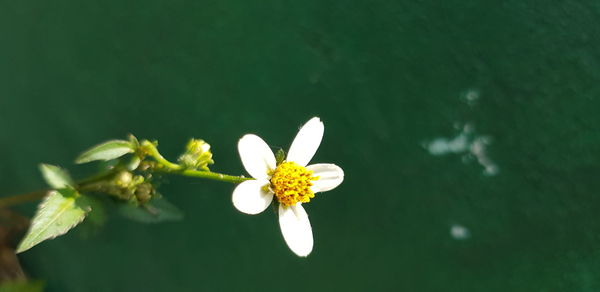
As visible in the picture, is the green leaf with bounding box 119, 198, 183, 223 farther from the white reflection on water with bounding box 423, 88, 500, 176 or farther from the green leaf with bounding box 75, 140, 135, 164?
the white reflection on water with bounding box 423, 88, 500, 176

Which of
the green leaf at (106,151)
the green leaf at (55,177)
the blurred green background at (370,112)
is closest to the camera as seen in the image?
the green leaf at (106,151)

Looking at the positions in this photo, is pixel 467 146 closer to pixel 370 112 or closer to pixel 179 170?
pixel 370 112

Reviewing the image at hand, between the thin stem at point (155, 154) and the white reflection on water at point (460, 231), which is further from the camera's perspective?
the white reflection on water at point (460, 231)

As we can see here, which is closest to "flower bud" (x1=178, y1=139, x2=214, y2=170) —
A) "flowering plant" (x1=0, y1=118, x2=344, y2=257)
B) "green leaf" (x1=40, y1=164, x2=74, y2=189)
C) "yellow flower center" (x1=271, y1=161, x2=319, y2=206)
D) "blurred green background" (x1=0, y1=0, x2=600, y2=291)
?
"flowering plant" (x1=0, y1=118, x2=344, y2=257)

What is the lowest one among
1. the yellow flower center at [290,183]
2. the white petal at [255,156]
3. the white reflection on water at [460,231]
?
the white reflection on water at [460,231]

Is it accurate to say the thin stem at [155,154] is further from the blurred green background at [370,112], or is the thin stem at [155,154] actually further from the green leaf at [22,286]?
the green leaf at [22,286]

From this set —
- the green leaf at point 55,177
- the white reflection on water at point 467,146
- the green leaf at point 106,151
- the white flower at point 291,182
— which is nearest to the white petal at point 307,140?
the white flower at point 291,182

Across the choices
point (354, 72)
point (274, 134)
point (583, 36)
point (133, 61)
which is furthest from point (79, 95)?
point (583, 36)
